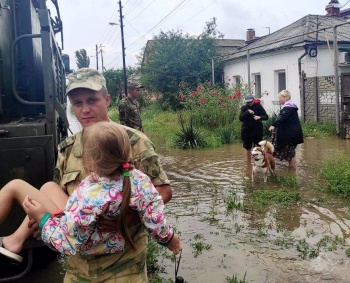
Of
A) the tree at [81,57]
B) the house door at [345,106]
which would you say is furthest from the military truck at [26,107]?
the tree at [81,57]

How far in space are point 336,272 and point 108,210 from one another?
2.97m

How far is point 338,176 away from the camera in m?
7.33

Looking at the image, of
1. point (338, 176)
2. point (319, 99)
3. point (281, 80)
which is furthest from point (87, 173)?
point (281, 80)

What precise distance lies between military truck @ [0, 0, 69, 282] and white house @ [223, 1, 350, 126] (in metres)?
10.8

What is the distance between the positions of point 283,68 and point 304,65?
1495 millimetres

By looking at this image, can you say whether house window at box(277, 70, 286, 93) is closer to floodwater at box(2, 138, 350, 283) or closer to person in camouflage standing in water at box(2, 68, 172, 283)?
floodwater at box(2, 138, 350, 283)

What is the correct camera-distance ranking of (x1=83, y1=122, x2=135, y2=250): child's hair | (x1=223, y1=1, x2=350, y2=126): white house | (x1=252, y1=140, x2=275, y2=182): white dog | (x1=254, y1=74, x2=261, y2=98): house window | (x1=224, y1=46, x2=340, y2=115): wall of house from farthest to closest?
(x1=254, y1=74, x2=261, y2=98): house window
(x1=224, y1=46, x2=340, y2=115): wall of house
(x1=223, y1=1, x2=350, y2=126): white house
(x1=252, y1=140, x2=275, y2=182): white dog
(x1=83, y1=122, x2=135, y2=250): child's hair

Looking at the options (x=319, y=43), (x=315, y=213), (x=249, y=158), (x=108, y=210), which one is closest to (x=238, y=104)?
(x=319, y=43)

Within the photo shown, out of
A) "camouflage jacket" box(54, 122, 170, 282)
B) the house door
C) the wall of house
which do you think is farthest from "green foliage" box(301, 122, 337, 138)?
"camouflage jacket" box(54, 122, 170, 282)

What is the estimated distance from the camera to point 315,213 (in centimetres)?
608

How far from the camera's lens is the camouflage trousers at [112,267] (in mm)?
2214

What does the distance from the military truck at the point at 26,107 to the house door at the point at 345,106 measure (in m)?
10.2

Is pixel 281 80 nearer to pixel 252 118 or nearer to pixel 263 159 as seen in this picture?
pixel 252 118

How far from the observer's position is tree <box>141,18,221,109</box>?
2492 cm
